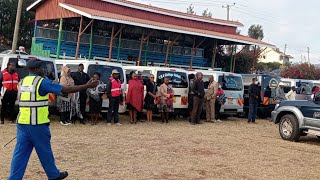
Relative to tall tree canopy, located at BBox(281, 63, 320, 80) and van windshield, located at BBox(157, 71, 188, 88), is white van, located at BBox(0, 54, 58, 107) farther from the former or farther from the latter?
tall tree canopy, located at BBox(281, 63, 320, 80)

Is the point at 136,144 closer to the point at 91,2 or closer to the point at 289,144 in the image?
the point at 289,144

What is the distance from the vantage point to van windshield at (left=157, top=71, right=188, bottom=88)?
540 inches

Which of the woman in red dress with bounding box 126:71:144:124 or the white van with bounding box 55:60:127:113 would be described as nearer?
the white van with bounding box 55:60:127:113

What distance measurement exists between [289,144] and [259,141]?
2.50 feet

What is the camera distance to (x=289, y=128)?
11.2 metres

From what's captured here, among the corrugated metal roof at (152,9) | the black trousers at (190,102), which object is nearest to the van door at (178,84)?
the black trousers at (190,102)

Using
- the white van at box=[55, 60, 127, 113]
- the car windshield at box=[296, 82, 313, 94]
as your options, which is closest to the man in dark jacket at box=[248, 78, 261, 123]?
the car windshield at box=[296, 82, 313, 94]

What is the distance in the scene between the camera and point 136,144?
919 centimetres

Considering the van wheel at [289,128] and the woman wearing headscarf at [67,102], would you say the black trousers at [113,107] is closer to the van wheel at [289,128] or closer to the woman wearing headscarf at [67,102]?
the woman wearing headscarf at [67,102]

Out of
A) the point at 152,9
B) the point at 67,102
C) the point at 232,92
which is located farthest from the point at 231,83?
the point at 152,9

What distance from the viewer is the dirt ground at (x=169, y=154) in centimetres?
682

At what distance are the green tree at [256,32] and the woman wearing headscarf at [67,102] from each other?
246 feet

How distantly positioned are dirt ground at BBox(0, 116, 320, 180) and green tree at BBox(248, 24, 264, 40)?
73.3 m

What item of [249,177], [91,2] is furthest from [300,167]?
[91,2]
